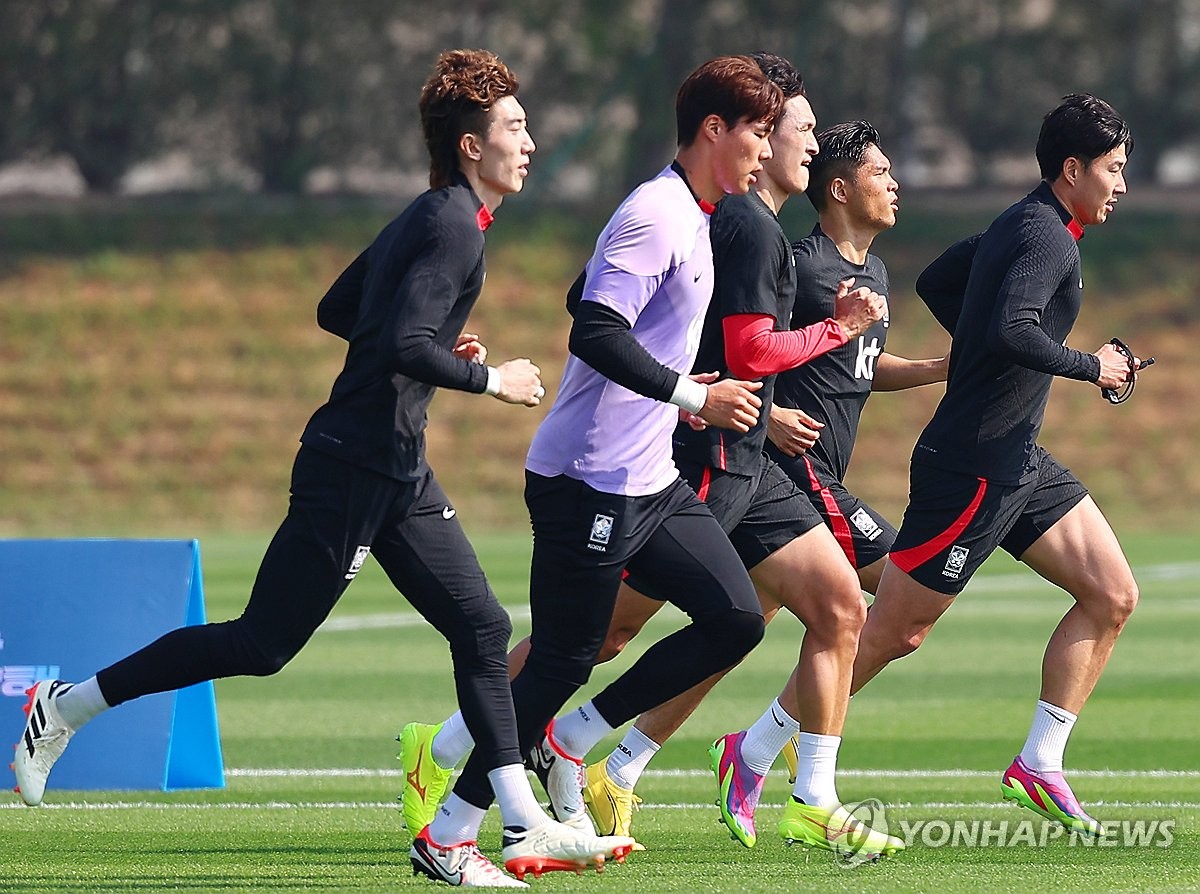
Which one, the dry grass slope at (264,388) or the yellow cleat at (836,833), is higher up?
the yellow cleat at (836,833)

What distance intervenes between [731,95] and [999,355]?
4.34 feet

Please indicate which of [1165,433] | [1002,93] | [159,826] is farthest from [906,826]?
[1002,93]

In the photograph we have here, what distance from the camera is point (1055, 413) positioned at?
2945 cm

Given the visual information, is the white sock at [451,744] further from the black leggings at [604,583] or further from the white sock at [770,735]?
the white sock at [770,735]

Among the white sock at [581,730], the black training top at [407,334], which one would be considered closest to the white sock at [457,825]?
the white sock at [581,730]

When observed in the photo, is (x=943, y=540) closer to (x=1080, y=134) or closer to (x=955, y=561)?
(x=955, y=561)

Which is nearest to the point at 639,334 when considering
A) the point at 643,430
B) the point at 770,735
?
the point at 643,430

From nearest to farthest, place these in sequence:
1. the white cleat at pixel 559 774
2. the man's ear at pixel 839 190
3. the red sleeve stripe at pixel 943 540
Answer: the white cleat at pixel 559 774 < the red sleeve stripe at pixel 943 540 < the man's ear at pixel 839 190

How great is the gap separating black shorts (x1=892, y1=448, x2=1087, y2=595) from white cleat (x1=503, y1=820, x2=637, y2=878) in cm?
169

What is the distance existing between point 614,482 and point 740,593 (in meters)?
0.49

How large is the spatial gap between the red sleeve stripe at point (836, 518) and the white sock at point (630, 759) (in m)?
0.97

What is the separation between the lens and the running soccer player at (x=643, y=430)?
561 cm

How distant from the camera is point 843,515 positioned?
23.6 feet

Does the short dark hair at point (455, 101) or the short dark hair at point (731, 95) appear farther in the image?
the short dark hair at point (731, 95)
